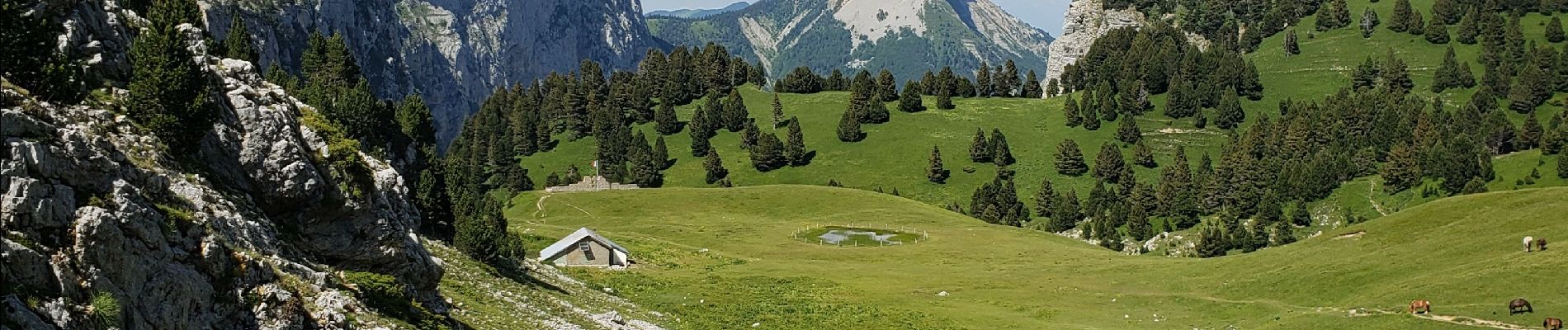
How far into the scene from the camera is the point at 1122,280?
93688 mm

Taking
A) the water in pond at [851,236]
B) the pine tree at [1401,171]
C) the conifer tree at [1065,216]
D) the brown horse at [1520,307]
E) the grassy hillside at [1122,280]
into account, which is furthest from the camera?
the conifer tree at [1065,216]

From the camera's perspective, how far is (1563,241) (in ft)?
225

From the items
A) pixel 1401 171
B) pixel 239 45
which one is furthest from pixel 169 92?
pixel 1401 171

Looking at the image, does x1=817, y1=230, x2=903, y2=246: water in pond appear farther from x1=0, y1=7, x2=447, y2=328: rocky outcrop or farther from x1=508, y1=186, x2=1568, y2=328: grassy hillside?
x1=0, y1=7, x2=447, y2=328: rocky outcrop

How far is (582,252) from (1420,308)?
62327 millimetres

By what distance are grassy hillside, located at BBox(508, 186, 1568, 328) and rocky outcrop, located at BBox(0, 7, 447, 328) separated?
93.8 feet

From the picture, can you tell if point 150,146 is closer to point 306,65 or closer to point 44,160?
point 44,160

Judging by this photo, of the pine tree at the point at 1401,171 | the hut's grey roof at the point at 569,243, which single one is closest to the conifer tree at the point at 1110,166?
the pine tree at the point at 1401,171

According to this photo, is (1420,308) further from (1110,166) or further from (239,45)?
(1110,166)

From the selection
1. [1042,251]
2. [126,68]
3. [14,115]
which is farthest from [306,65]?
[14,115]

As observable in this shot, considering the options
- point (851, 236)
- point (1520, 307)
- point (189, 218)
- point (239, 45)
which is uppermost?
point (239, 45)

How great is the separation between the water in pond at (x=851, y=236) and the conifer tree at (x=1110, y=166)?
197 ft

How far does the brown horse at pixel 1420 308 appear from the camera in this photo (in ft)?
194

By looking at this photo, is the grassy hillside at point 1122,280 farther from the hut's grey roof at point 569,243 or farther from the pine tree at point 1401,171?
the pine tree at point 1401,171
